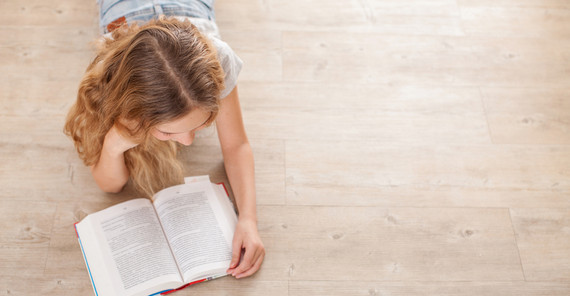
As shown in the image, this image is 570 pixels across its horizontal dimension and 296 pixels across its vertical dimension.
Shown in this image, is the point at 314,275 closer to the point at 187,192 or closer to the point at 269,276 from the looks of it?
the point at 269,276

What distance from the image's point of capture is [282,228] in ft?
4.80

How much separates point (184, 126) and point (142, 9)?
19.1 inches

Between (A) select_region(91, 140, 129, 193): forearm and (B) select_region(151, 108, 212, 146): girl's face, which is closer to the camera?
(B) select_region(151, 108, 212, 146): girl's face

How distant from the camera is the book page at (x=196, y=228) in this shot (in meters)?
1.32

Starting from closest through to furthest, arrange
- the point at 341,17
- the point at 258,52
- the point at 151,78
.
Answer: the point at 151,78 → the point at 258,52 → the point at 341,17

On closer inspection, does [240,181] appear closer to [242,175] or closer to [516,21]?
[242,175]

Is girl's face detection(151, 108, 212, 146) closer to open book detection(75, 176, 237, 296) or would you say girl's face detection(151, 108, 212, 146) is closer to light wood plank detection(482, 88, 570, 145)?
open book detection(75, 176, 237, 296)

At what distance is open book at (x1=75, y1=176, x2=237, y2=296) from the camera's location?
1.29 metres

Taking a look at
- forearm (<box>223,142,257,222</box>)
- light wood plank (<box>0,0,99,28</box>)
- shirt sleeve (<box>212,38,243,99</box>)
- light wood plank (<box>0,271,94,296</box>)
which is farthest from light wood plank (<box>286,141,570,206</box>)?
light wood plank (<box>0,0,99,28</box>)

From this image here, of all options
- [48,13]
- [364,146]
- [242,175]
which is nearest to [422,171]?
[364,146]

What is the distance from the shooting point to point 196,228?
1.37m

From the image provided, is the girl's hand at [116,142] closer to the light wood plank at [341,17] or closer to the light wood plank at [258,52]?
the light wood plank at [258,52]

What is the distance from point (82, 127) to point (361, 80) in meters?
0.94

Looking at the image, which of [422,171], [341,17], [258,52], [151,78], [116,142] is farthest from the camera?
[341,17]
